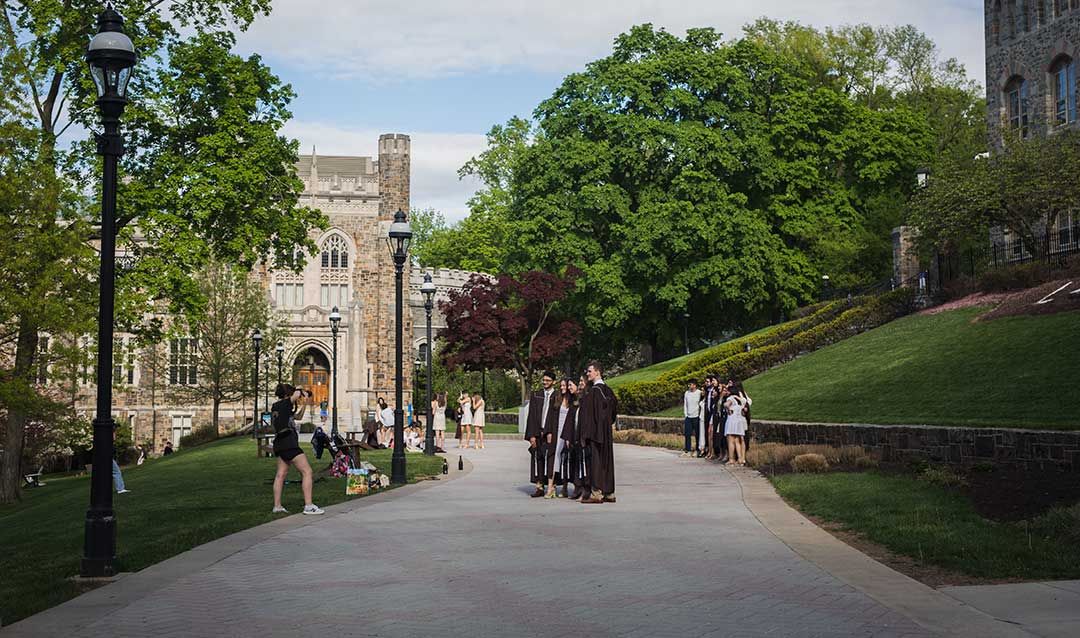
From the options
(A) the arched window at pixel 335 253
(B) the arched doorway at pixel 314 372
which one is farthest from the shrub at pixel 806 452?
(A) the arched window at pixel 335 253

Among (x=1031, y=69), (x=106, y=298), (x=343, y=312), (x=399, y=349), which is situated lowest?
(x=399, y=349)

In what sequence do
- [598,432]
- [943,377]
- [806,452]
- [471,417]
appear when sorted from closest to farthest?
1. [598,432]
2. [806,452]
3. [943,377]
4. [471,417]

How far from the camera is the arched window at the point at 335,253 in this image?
216 ft

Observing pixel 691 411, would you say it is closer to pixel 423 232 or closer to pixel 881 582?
pixel 881 582

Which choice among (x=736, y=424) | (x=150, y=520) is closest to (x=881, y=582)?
(x=150, y=520)

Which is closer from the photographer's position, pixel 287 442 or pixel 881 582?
pixel 881 582

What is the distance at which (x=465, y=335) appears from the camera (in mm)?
40469

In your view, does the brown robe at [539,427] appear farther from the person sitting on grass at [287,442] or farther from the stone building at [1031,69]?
the stone building at [1031,69]

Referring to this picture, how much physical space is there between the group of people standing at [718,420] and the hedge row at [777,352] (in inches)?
371

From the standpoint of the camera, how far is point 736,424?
21.1 meters

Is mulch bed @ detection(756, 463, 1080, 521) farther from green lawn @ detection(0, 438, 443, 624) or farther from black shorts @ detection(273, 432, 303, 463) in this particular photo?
green lawn @ detection(0, 438, 443, 624)

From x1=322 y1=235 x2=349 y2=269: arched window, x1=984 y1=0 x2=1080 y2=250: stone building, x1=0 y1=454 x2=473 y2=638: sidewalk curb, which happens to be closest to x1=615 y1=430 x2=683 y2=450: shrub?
x1=984 y1=0 x2=1080 y2=250: stone building

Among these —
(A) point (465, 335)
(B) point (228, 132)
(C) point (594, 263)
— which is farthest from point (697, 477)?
(C) point (594, 263)

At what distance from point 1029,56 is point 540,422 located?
3095 cm
